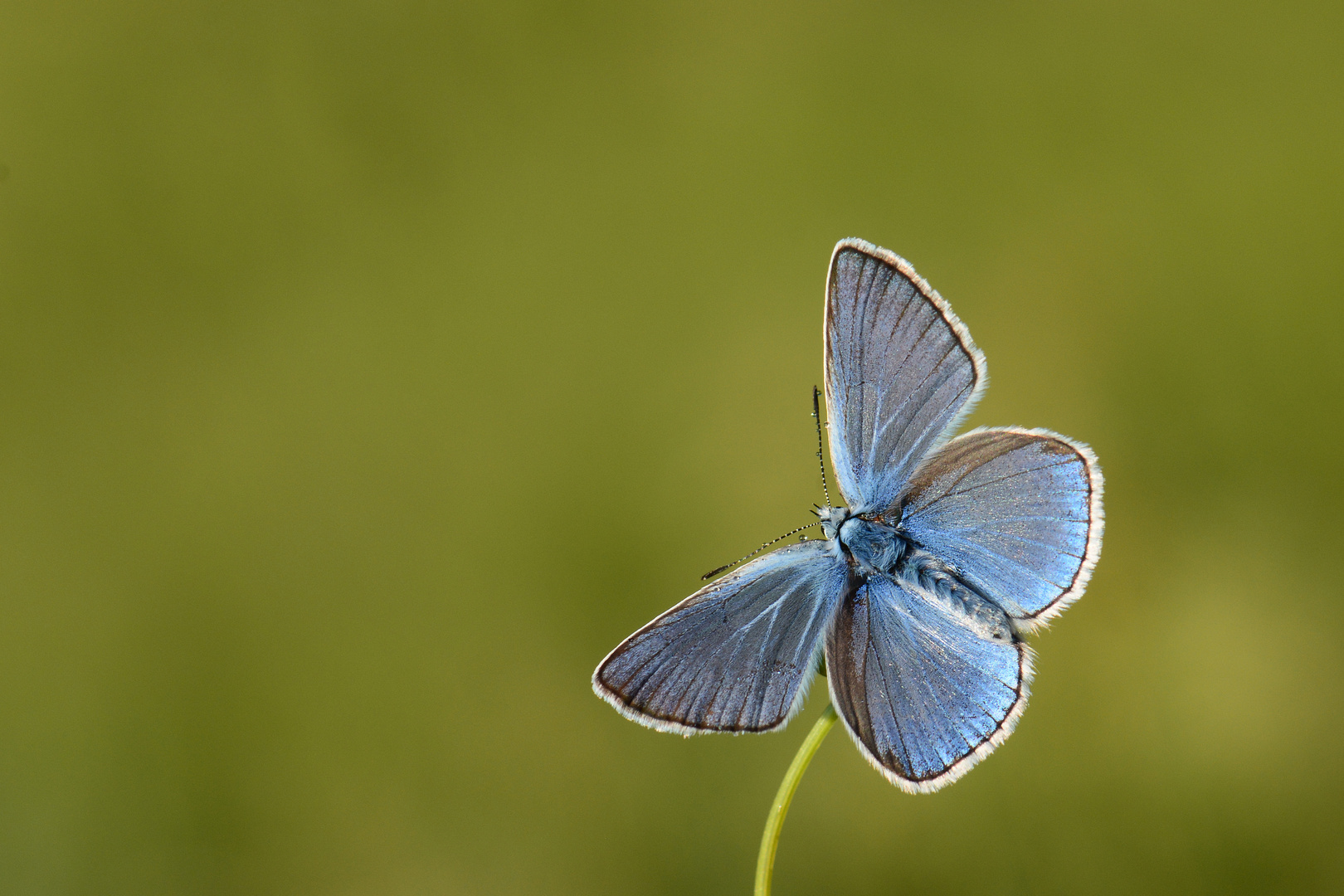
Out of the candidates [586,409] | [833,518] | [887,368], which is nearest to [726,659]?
[833,518]

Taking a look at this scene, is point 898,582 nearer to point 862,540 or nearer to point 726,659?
point 862,540

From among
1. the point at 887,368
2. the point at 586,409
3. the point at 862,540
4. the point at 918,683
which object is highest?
the point at 586,409

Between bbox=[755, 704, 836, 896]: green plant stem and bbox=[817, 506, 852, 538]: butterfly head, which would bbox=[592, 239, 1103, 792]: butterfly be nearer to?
bbox=[817, 506, 852, 538]: butterfly head

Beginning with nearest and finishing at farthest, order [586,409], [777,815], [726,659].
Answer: [777,815]
[726,659]
[586,409]

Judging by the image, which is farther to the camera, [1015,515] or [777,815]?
[1015,515]

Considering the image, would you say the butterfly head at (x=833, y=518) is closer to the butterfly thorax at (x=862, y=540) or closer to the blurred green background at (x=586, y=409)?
the butterfly thorax at (x=862, y=540)

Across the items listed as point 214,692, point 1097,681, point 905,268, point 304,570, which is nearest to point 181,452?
point 304,570

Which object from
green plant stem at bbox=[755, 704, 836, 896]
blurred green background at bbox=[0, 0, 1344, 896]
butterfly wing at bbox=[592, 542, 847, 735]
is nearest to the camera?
green plant stem at bbox=[755, 704, 836, 896]

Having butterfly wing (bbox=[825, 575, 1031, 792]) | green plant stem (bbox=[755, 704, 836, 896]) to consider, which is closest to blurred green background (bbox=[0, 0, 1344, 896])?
butterfly wing (bbox=[825, 575, 1031, 792])
